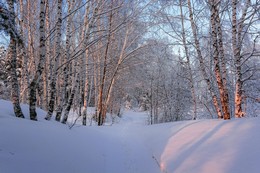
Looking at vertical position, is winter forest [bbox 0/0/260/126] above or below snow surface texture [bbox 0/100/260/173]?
above

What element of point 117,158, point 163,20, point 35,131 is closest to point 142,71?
point 163,20

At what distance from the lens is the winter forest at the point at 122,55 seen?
7.05 metres

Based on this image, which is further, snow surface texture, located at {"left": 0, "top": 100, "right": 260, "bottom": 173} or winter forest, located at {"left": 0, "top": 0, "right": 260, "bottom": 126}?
winter forest, located at {"left": 0, "top": 0, "right": 260, "bottom": 126}

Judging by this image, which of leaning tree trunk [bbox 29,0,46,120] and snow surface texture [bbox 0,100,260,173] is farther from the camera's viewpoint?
leaning tree trunk [bbox 29,0,46,120]

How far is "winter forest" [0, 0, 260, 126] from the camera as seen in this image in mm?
7047

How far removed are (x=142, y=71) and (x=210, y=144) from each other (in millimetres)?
19087

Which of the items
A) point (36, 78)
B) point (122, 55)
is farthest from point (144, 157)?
point (122, 55)

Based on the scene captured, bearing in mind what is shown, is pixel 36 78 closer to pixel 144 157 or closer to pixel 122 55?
pixel 144 157

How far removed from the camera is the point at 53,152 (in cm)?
411

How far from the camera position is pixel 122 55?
16094 millimetres

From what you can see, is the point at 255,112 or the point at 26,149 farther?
the point at 255,112

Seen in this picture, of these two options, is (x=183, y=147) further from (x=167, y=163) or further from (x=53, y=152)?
(x=53, y=152)

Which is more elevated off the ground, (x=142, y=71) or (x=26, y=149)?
(x=142, y=71)

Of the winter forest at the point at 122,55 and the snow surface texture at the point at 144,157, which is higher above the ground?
the winter forest at the point at 122,55
